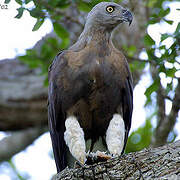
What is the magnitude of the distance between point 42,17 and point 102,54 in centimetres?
150

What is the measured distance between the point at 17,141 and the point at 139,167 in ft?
20.4

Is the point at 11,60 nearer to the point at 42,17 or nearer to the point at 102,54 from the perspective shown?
the point at 42,17

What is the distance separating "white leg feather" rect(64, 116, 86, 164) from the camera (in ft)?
Result: 21.2

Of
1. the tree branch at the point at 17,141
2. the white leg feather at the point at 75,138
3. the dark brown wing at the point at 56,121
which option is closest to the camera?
the white leg feather at the point at 75,138

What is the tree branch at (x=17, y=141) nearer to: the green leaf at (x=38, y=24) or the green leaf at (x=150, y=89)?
the green leaf at (x=38, y=24)

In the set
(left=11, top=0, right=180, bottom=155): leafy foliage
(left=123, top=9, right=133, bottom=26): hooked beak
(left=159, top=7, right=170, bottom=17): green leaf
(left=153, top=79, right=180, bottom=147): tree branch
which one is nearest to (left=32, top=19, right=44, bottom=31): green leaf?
(left=11, top=0, right=180, bottom=155): leafy foliage

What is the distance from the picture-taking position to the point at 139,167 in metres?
5.26

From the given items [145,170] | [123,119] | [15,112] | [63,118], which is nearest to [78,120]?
[63,118]

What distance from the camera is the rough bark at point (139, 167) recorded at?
5.08m

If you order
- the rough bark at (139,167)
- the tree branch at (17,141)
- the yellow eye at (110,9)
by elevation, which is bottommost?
the tree branch at (17,141)

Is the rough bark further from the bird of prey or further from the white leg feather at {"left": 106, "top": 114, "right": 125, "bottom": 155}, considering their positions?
the white leg feather at {"left": 106, "top": 114, "right": 125, "bottom": 155}

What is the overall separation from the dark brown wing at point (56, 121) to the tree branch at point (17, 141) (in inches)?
143

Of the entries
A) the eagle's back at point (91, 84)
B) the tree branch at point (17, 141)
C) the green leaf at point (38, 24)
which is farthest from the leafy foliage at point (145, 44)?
the tree branch at point (17, 141)

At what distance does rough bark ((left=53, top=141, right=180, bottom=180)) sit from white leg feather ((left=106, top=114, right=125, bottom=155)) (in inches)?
43.4
